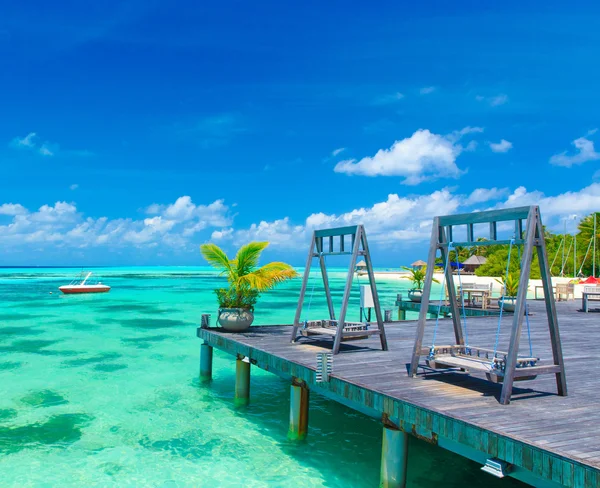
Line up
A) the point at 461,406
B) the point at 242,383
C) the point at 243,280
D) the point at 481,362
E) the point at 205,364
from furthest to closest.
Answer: the point at 205,364, the point at 243,280, the point at 242,383, the point at 481,362, the point at 461,406

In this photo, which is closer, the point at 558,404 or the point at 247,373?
the point at 558,404

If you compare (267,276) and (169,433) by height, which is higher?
(267,276)

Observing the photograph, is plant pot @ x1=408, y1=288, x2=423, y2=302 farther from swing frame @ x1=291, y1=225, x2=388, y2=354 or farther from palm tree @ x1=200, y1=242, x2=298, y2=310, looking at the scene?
swing frame @ x1=291, y1=225, x2=388, y2=354

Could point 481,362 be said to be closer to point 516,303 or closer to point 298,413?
point 516,303

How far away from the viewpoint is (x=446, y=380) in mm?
7605

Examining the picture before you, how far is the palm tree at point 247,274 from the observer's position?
12.9 meters

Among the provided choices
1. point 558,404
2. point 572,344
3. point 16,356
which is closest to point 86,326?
point 16,356

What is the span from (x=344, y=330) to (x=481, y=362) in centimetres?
352

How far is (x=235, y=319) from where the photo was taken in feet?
42.3

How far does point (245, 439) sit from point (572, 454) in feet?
21.0

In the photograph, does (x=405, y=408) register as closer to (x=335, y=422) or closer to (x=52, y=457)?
(x=335, y=422)

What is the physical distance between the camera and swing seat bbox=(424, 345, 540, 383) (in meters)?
6.55

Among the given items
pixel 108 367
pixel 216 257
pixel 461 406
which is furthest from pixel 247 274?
pixel 461 406

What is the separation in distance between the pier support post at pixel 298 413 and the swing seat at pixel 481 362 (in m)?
2.66
